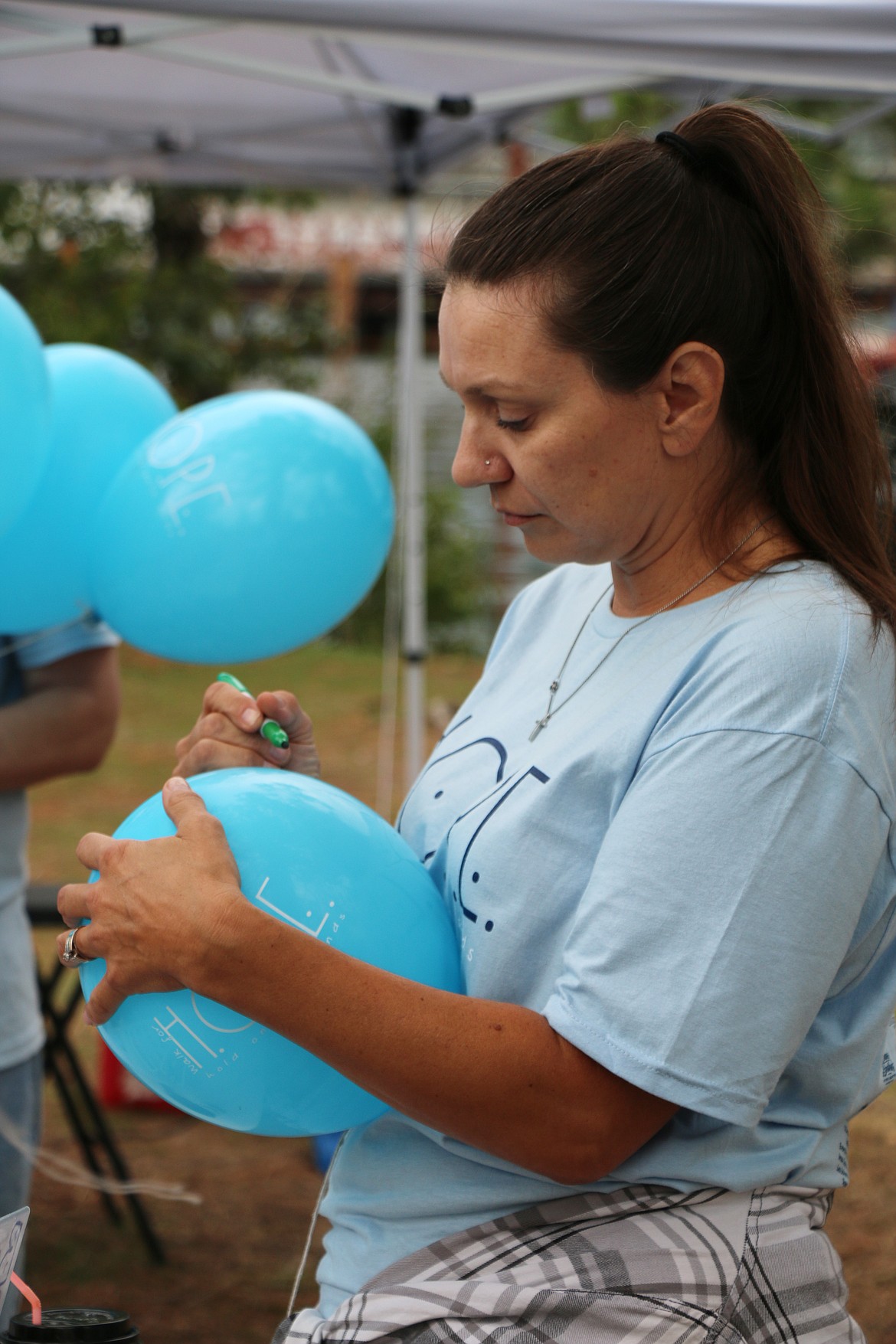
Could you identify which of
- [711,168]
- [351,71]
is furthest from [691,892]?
[351,71]

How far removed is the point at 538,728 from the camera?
4.17 feet

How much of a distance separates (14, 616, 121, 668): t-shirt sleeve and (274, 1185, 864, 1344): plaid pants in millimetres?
1323

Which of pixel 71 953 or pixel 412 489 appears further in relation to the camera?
pixel 412 489

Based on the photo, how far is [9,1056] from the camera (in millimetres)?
1972

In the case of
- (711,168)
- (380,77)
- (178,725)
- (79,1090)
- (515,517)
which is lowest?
(178,725)

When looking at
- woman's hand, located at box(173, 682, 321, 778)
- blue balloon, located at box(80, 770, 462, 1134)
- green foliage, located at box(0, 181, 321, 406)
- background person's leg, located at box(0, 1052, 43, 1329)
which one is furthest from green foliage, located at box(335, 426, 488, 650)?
blue balloon, located at box(80, 770, 462, 1134)

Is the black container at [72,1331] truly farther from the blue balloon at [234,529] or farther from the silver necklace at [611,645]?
the blue balloon at [234,529]

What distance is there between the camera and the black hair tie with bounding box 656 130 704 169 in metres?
1.17

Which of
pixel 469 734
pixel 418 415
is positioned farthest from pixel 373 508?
pixel 418 415

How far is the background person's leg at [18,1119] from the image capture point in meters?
1.94

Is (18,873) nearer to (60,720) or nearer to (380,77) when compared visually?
(60,720)

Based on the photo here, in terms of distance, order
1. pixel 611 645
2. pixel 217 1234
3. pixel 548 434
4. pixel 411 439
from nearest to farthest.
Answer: pixel 548 434 < pixel 611 645 < pixel 217 1234 < pixel 411 439

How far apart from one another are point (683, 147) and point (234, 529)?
114 cm

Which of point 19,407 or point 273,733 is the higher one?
point 19,407
